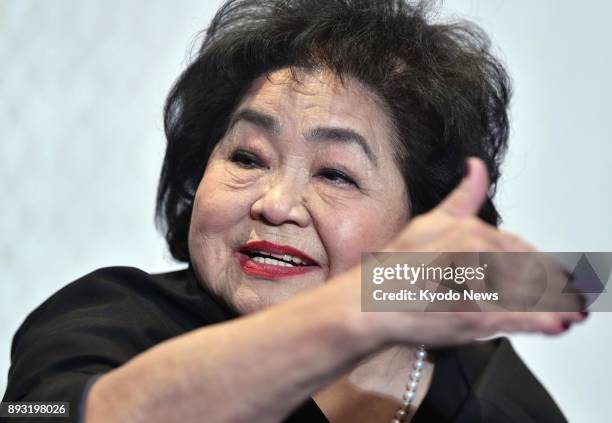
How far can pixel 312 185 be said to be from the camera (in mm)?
1472

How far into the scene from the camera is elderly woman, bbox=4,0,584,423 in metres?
1.40

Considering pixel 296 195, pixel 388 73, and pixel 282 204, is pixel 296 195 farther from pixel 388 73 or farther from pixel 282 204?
pixel 388 73

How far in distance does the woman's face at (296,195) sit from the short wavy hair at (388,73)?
0.15ft

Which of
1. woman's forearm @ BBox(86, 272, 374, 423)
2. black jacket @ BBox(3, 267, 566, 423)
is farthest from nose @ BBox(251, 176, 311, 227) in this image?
woman's forearm @ BBox(86, 272, 374, 423)

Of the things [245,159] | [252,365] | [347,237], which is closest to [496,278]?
[252,365]

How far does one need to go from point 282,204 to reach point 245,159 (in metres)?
0.14

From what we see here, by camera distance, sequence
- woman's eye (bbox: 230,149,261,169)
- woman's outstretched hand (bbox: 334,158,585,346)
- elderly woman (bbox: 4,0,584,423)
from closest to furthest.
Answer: woman's outstretched hand (bbox: 334,158,585,346)
elderly woman (bbox: 4,0,584,423)
woman's eye (bbox: 230,149,261,169)

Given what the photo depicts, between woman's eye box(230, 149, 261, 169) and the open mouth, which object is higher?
woman's eye box(230, 149, 261, 169)

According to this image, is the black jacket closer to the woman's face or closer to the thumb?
the woman's face

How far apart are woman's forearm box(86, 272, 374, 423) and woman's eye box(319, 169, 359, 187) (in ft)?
1.92

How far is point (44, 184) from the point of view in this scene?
7.02 feet

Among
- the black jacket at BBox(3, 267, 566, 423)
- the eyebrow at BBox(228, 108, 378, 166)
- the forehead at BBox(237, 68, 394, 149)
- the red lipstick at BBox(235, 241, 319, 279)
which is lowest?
the black jacket at BBox(3, 267, 566, 423)

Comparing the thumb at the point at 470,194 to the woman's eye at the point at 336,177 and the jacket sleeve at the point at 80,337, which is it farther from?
the woman's eye at the point at 336,177

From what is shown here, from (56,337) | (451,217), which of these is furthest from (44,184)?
(451,217)
